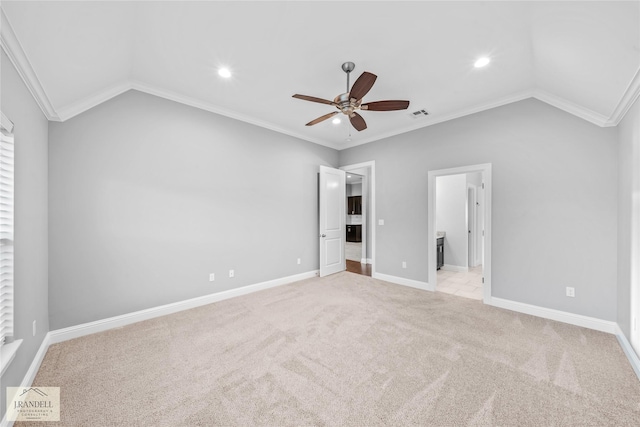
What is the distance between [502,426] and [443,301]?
2.19m

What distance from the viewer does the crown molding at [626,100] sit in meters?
1.91

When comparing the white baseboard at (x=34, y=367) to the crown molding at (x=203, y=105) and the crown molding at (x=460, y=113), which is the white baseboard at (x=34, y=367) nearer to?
the crown molding at (x=203, y=105)

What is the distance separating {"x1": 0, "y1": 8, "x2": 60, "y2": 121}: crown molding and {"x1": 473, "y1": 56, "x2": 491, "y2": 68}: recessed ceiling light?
3587mm

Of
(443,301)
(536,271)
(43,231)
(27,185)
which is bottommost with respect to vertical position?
(443,301)

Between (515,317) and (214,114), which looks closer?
(515,317)

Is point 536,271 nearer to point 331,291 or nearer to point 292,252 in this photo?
point 331,291

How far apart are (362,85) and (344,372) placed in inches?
96.4

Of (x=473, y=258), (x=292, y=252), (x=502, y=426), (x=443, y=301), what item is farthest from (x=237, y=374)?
(x=473, y=258)

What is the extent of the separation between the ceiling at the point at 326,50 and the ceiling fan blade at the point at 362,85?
1.34 feet

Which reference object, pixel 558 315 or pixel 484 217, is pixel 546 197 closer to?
pixel 484 217

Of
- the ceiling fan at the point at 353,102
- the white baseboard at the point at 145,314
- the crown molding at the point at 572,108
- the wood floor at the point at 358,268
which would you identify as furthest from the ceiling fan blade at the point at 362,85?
the wood floor at the point at 358,268

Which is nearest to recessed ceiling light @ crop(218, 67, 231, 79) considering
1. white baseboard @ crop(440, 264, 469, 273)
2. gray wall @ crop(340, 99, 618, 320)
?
gray wall @ crop(340, 99, 618, 320)

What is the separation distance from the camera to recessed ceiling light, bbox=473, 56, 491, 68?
7.93ft

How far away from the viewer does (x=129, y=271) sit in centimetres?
280
